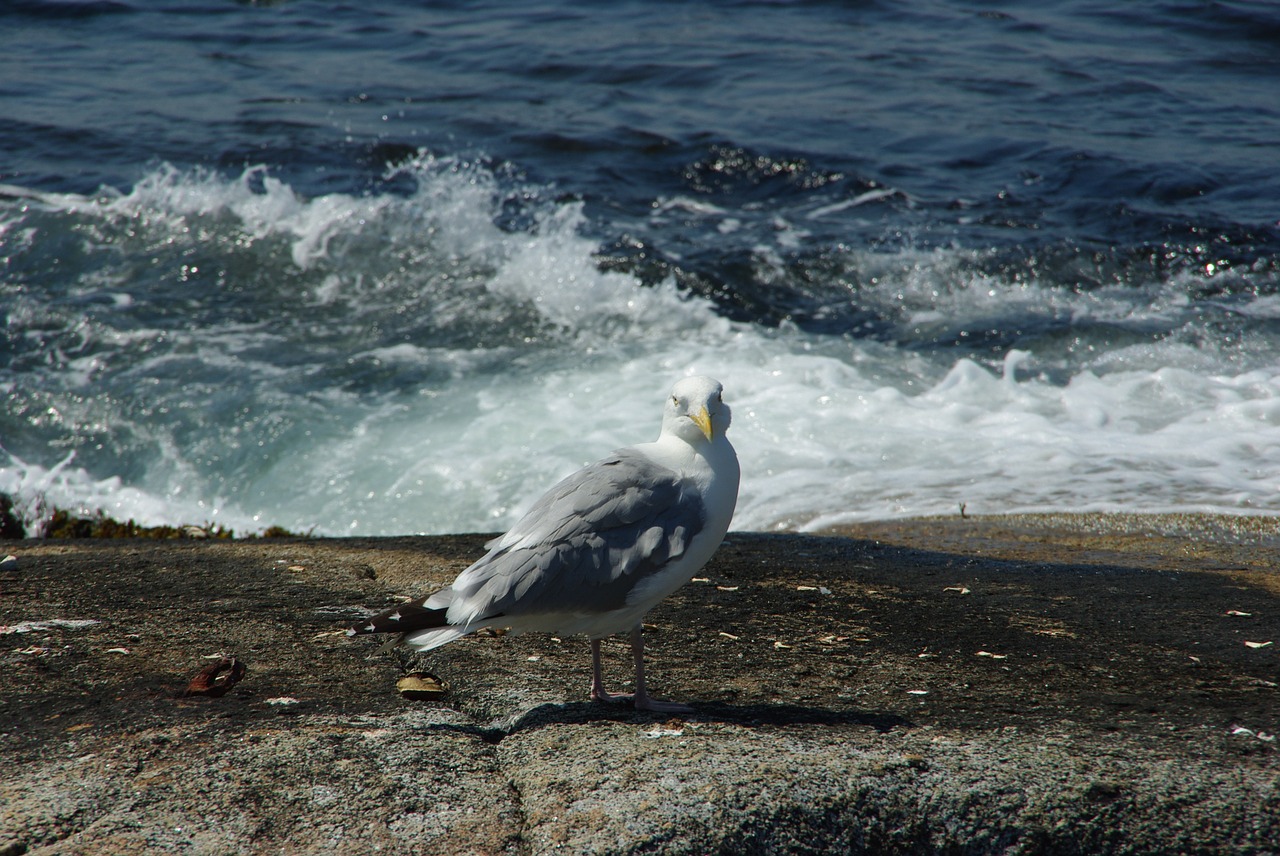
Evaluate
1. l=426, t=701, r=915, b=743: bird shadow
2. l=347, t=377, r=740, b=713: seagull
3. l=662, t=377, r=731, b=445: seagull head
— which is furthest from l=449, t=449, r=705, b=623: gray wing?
l=426, t=701, r=915, b=743: bird shadow

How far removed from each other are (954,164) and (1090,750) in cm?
1202

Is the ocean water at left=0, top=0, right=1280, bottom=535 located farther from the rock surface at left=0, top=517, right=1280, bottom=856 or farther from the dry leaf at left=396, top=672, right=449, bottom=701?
the dry leaf at left=396, top=672, right=449, bottom=701

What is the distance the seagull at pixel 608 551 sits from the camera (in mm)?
3105

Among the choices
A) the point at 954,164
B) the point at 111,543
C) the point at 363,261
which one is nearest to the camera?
the point at 111,543

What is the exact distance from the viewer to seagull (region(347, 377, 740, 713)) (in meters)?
3.11

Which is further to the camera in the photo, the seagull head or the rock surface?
the seagull head

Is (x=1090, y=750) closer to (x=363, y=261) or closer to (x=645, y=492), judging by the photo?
(x=645, y=492)

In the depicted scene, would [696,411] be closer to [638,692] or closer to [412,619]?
[638,692]

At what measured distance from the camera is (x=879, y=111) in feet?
50.6

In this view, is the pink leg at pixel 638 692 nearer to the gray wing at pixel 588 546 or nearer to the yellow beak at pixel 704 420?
the gray wing at pixel 588 546

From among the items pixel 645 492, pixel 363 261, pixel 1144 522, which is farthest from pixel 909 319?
pixel 645 492

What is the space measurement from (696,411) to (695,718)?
0.88 m

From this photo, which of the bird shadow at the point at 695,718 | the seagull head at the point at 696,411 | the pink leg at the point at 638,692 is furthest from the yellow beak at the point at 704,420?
the bird shadow at the point at 695,718

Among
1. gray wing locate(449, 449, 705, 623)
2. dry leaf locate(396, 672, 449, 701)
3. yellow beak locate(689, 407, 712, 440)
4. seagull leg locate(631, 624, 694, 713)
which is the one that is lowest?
dry leaf locate(396, 672, 449, 701)
